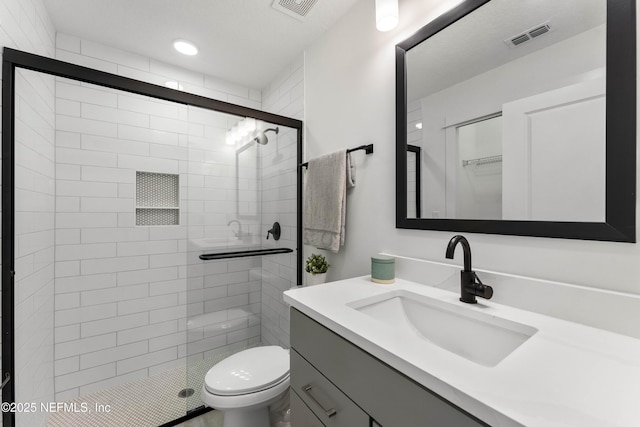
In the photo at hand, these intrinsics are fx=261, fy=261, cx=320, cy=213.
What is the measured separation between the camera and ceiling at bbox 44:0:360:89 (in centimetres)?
152

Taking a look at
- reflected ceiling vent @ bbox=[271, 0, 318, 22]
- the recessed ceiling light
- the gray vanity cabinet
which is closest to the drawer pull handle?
the gray vanity cabinet

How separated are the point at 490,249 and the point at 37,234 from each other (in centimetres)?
222

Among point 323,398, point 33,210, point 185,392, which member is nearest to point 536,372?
point 323,398

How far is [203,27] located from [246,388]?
2.12m

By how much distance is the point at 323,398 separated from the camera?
0.78 m

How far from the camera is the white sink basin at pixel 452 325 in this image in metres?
0.73

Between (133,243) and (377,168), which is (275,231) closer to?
(377,168)

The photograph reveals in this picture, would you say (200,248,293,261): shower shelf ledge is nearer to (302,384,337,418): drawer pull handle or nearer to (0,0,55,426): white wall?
(0,0,55,426): white wall

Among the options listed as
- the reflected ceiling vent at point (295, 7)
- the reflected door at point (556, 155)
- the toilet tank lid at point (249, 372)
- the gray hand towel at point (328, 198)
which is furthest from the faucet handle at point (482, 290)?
the reflected ceiling vent at point (295, 7)

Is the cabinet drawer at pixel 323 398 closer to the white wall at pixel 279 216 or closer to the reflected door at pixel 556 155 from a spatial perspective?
the reflected door at pixel 556 155

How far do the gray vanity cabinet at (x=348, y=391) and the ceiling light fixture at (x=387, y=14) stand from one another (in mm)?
1283

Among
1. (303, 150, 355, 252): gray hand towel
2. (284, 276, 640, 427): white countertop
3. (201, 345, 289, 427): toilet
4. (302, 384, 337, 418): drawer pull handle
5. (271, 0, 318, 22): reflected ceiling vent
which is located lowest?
(201, 345, 289, 427): toilet

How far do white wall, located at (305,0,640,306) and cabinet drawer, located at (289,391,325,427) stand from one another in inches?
27.5

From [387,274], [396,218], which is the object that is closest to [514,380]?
[387,274]
